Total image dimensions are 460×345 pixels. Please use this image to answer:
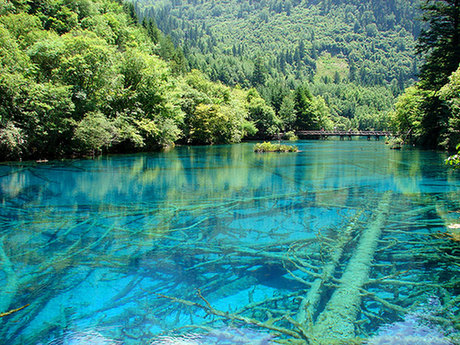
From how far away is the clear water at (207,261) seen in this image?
460cm

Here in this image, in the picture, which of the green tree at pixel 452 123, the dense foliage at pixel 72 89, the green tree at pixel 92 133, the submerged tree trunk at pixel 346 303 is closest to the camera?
the submerged tree trunk at pixel 346 303

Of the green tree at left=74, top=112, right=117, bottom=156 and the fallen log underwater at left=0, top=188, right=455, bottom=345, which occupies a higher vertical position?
the green tree at left=74, top=112, right=117, bottom=156

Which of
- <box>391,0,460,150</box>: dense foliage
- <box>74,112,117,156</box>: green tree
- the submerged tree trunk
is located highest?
<box>391,0,460,150</box>: dense foliage

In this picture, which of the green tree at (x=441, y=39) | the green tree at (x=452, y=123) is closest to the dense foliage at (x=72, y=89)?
the green tree at (x=452, y=123)

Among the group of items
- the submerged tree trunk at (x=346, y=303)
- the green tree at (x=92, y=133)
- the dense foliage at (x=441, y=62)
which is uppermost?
the dense foliage at (x=441, y=62)

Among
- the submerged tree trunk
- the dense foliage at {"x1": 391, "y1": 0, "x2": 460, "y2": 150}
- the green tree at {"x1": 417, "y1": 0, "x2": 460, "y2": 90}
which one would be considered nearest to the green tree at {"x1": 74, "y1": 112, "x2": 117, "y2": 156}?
the submerged tree trunk

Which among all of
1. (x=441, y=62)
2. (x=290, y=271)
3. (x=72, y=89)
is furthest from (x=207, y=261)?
(x=441, y=62)

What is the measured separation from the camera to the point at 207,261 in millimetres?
6672

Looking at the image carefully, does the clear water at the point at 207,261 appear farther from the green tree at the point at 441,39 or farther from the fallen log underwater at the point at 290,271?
the green tree at the point at 441,39

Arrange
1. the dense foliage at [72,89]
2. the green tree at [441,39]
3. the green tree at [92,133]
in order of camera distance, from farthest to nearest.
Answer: the green tree at [441,39], the green tree at [92,133], the dense foliage at [72,89]

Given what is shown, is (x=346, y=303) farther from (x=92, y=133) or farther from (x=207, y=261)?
(x=92, y=133)

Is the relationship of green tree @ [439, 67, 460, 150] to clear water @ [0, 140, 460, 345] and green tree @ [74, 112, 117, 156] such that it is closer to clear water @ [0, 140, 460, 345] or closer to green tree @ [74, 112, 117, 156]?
clear water @ [0, 140, 460, 345]

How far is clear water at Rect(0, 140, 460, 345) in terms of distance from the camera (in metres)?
4.60

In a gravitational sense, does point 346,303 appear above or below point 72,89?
below
